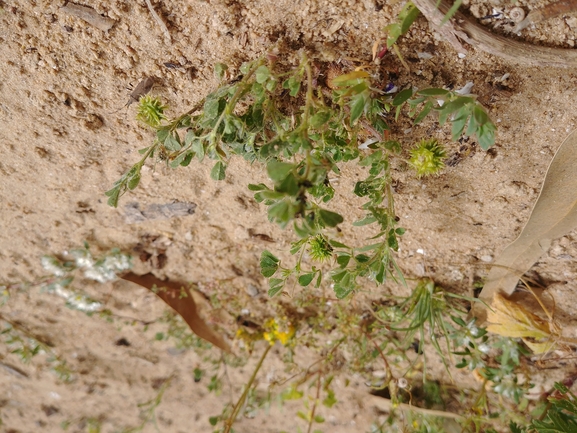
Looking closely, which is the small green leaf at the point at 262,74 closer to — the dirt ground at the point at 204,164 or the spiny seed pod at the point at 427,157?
the dirt ground at the point at 204,164

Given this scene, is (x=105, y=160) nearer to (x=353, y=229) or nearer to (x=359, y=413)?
(x=353, y=229)

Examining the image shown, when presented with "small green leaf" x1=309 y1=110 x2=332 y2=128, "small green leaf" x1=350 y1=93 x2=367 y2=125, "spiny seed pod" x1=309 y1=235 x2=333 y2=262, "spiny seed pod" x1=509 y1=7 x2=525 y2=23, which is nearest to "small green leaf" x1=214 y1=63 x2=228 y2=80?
"small green leaf" x1=309 y1=110 x2=332 y2=128

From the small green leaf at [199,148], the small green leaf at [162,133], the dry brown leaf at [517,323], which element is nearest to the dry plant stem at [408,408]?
the dry brown leaf at [517,323]

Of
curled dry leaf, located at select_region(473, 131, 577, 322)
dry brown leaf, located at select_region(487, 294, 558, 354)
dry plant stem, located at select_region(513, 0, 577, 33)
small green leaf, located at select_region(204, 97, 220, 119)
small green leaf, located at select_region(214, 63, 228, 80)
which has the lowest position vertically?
dry brown leaf, located at select_region(487, 294, 558, 354)

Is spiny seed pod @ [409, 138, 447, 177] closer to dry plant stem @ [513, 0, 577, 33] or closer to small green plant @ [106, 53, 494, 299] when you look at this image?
small green plant @ [106, 53, 494, 299]

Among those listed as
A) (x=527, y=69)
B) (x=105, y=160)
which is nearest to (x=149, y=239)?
(x=105, y=160)

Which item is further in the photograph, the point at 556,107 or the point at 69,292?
the point at 69,292
